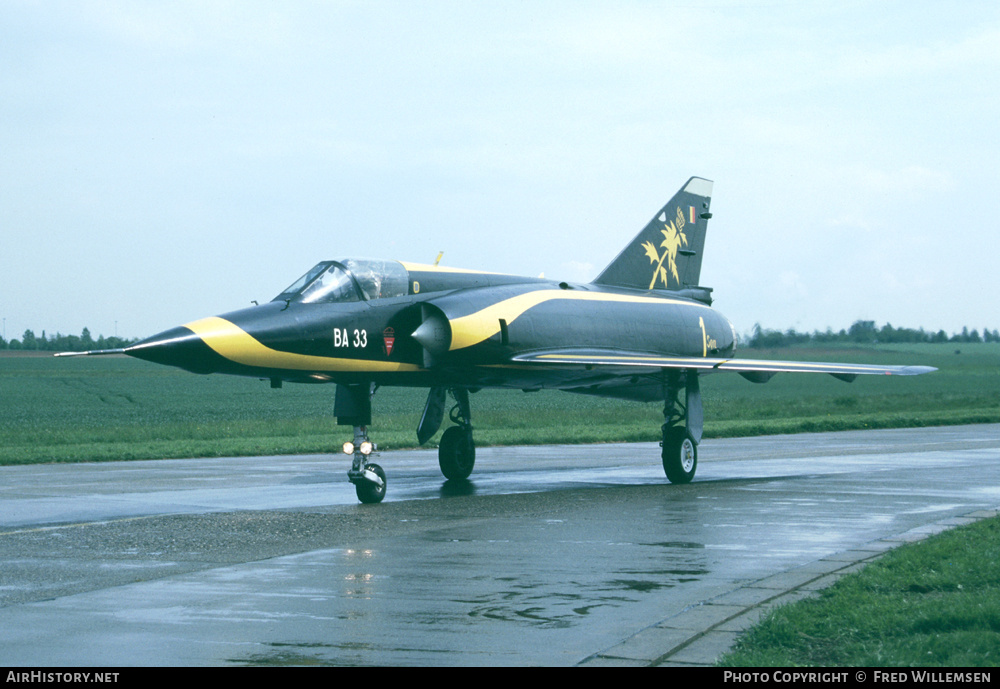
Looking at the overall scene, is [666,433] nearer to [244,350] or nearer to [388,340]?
[388,340]

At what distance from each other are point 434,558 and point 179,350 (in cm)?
526

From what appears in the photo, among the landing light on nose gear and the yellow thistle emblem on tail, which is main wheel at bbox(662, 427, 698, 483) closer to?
the yellow thistle emblem on tail

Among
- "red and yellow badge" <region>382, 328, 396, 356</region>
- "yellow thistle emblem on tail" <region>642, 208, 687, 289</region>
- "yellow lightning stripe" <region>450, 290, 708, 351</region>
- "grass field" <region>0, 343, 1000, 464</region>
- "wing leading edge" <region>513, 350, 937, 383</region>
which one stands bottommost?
"grass field" <region>0, 343, 1000, 464</region>

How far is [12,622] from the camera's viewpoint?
7684mm

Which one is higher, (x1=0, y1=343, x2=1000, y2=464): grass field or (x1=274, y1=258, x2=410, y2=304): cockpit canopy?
(x1=274, y1=258, x2=410, y2=304): cockpit canopy

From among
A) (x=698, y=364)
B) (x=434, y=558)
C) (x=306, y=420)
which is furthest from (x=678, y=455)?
(x=306, y=420)

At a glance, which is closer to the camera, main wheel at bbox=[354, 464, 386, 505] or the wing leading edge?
main wheel at bbox=[354, 464, 386, 505]

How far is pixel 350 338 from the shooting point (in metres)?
15.9

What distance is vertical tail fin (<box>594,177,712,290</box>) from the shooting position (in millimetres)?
22688

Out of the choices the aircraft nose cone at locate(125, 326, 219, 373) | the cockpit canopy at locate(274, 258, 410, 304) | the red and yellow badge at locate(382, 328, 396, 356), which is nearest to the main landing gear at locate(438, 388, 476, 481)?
the red and yellow badge at locate(382, 328, 396, 356)

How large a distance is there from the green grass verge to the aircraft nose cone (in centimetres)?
848

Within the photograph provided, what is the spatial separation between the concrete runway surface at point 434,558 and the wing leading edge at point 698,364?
1.74 m

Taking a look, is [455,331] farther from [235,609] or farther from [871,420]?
[871,420]
